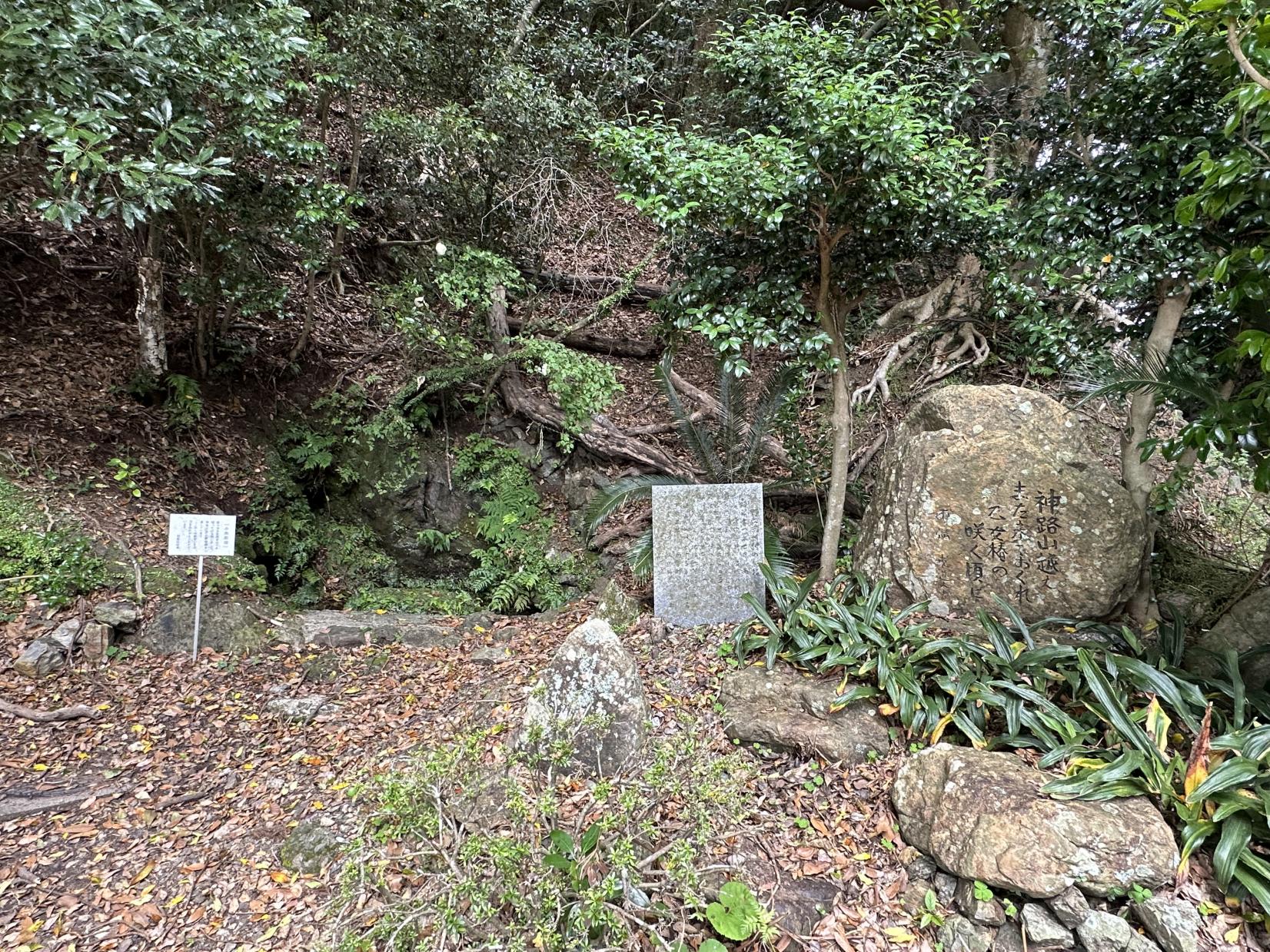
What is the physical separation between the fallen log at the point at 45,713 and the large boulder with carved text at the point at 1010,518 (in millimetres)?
5354

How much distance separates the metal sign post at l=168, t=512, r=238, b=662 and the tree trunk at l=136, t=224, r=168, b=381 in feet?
8.83

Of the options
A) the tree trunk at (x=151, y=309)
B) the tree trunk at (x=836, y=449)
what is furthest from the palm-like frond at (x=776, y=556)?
the tree trunk at (x=151, y=309)

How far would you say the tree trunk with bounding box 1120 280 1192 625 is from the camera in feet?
12.2

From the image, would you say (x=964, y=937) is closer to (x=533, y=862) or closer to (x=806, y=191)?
(x=533, y=862)

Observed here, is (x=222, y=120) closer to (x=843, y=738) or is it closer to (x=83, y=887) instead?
(x=83, y=887)

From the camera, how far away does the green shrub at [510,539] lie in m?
5.95

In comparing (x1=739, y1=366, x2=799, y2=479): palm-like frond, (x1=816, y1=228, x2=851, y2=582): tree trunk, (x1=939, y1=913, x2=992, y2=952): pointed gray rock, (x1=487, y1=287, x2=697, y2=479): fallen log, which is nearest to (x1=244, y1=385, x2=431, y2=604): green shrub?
(x1=487, y1=287, x2=697, y2=479): fallen log

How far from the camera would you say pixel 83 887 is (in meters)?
2.75

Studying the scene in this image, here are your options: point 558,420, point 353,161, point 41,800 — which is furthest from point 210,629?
point 353,161

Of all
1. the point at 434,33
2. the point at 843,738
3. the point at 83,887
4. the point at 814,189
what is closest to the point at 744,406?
the point at 814,189

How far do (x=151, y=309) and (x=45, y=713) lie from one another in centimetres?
381

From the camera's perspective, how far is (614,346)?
8.26 metres

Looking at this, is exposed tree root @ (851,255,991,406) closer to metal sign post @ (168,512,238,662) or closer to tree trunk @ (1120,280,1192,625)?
tree trunk @ (1120,280,1192,625)

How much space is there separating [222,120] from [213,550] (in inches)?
130
